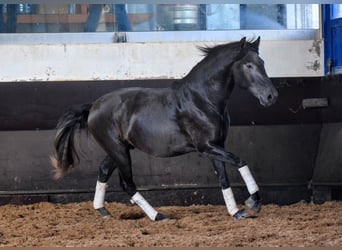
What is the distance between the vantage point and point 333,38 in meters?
5.91

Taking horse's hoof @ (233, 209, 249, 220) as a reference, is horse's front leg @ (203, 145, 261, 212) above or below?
above

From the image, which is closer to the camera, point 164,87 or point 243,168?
point 243,168

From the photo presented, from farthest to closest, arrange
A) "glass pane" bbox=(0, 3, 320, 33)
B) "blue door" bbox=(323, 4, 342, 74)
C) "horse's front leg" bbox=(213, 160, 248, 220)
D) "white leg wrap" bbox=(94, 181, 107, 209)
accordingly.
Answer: "glass pane" bbox=(0, 3, 320, 33), "blue door" bbox=(323, 4, 342, 74), "white leg wrap" bbox=(94, 181, 107, 209), "horse's front leg" bbox=(213, 160, 248, 220)

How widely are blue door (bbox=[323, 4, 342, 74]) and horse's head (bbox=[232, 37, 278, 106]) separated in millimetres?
1538

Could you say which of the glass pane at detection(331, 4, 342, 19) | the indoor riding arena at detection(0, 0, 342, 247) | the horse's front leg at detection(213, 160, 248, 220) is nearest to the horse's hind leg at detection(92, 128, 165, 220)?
the indoor riding arena at detection(0, 0, 342, 247)

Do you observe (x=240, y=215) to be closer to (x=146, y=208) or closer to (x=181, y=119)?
(x=146, y=208)

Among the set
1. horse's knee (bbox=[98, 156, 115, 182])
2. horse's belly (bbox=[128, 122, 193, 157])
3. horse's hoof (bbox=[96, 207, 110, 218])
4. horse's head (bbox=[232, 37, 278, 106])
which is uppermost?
horse's head (bbox=[232, 37, 278, 106])

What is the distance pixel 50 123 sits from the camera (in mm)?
6137

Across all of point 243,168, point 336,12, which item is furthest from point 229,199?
point 336,12

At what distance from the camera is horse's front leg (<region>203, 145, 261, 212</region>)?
14.6 ft

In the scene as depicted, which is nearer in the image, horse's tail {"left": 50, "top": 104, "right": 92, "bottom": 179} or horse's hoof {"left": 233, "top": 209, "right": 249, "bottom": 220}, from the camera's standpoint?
horse's hoof {"left": 233, "top": 209, "right": 249, "bottom": 220}

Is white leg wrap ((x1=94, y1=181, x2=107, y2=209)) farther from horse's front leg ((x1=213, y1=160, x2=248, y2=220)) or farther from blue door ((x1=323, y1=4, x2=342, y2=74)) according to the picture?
blue door ((x1=323, y1=4, x2=342, y2=74))

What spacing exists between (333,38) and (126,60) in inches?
79.8

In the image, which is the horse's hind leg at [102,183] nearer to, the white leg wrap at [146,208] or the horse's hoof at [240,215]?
the white leg wrap at [146,208]
